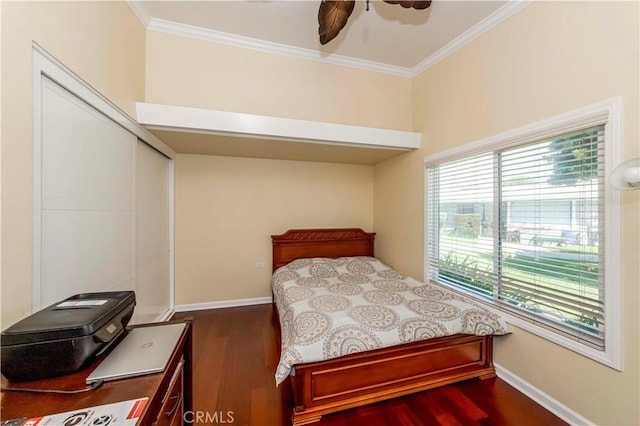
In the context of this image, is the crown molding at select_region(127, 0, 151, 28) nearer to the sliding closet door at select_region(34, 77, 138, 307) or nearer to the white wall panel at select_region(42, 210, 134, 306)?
the sliding closet door at select_region(34, 77, 138, 307)

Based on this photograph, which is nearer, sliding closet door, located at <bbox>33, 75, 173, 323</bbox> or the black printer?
the black printer

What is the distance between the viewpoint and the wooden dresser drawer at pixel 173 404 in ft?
3.11

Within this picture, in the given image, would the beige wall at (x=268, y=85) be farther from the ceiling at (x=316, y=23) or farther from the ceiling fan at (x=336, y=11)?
the ceiling fan at (x=336, y=11)

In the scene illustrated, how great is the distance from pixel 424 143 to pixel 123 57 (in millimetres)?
2961

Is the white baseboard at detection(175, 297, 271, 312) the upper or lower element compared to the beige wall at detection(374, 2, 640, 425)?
lower

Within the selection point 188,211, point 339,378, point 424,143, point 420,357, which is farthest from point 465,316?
point 188,211

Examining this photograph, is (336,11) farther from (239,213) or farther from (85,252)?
(239,213)

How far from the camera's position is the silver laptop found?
2.82 ft

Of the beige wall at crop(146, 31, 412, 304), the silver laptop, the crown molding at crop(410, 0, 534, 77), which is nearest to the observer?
the silver laptop

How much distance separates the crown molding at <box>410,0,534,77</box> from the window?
0.98 m

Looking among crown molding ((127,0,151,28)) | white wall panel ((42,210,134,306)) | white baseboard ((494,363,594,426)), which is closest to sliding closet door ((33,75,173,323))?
white wall panel ((42,210,134,306))

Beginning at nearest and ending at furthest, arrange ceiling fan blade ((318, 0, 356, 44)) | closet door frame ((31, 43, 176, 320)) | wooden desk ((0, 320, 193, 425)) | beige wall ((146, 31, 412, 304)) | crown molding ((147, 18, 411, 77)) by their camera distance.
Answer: wooden desk ((0, 320, 193, 425))
closet door frame ((31, 43, 176, 320))
ceiling fan blade ((318, 0, 356, 44))
crown molding ((147, 18, 411, 77))
beige wall ((146, 31, 412, 304))

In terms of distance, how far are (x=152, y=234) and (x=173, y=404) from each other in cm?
192

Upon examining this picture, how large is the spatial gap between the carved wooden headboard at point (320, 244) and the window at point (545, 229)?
139 cm
